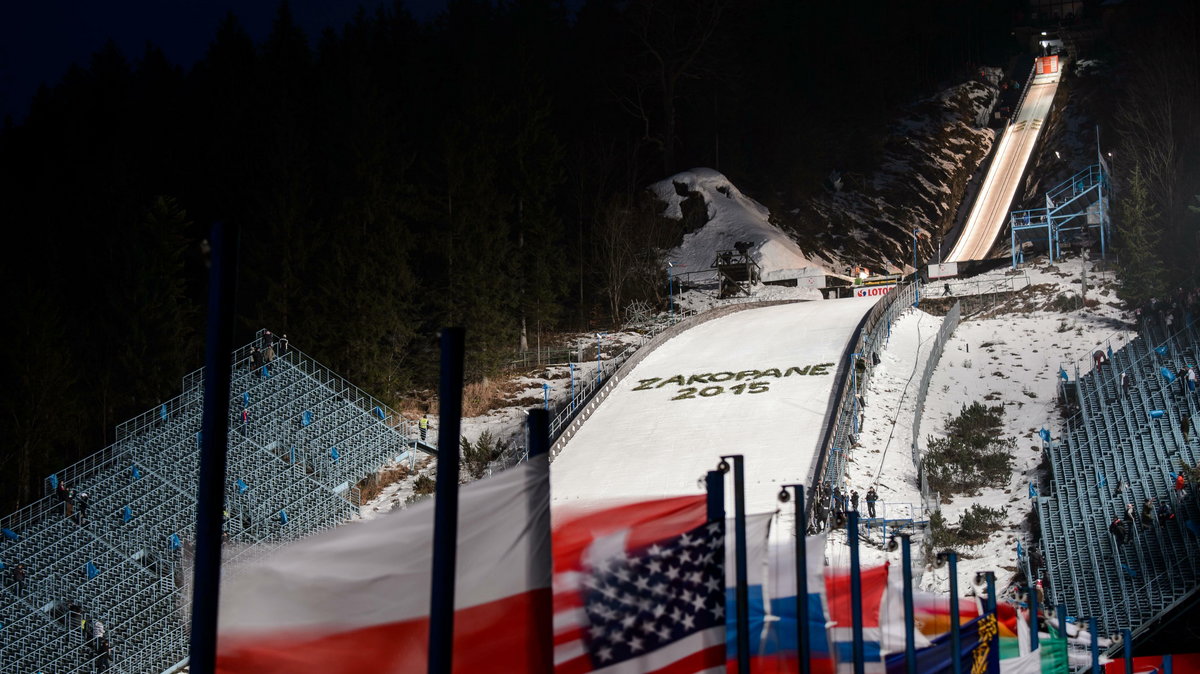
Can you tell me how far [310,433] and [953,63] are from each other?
258 ft

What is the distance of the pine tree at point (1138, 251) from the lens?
1778 inches

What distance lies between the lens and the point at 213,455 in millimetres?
6105

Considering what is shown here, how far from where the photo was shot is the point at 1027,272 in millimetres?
52844

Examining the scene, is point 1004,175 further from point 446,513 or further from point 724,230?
point 446,513

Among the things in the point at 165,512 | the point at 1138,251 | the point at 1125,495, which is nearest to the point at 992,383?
the point at 1138,251

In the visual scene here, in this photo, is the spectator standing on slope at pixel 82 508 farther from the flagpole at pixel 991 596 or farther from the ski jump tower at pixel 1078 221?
the ski jump tower at pixel 1078 221

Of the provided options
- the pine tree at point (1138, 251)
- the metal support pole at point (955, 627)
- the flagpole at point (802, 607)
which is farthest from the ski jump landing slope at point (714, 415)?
the flagpole at point (802, 607)

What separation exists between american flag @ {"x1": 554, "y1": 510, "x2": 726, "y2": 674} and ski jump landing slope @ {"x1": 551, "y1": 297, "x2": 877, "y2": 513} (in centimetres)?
1927

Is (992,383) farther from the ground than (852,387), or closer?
farther from the ground

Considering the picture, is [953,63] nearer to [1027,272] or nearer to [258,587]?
[1027,272]

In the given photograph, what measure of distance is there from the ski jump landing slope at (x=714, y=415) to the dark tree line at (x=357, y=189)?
284 inches

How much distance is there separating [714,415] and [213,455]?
3022 centimetres

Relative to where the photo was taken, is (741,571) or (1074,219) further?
(1074,219)

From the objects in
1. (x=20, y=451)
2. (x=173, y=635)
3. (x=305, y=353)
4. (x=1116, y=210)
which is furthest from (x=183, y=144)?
(x=1116, y=210)
